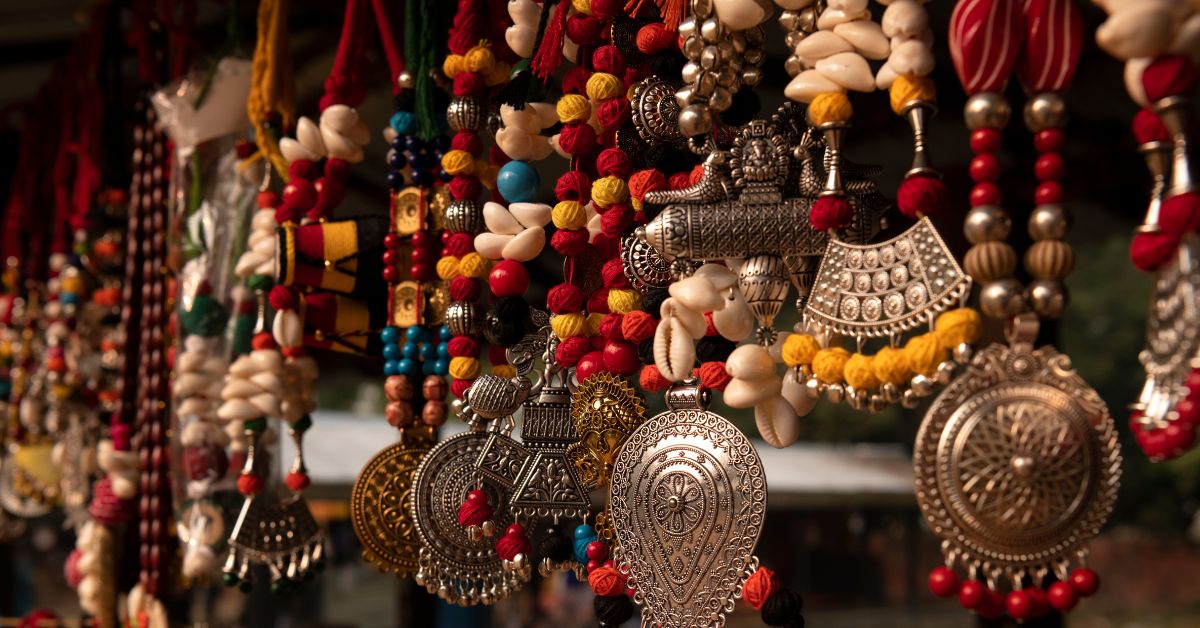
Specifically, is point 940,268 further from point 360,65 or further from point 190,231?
point 190,231

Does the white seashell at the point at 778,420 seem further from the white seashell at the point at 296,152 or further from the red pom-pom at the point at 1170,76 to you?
the white seashell at the point at 296,152

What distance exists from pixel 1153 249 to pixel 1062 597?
22 centimetres

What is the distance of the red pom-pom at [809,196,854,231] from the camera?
77cm

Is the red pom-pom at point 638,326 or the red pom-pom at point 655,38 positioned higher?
the red pom-pom at point 655,38

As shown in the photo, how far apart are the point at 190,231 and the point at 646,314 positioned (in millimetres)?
832

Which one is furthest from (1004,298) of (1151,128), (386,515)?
(386,515)

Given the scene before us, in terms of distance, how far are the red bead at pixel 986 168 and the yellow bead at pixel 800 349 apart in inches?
6.2

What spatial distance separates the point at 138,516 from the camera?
5.58ft

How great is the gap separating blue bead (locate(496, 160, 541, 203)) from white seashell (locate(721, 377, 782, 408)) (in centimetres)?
30

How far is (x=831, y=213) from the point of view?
771 millimetres

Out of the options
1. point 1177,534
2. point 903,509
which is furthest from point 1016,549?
point 1177,534

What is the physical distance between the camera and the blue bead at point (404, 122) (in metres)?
1.18

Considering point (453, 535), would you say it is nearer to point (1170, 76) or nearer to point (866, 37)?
point (866, 37)

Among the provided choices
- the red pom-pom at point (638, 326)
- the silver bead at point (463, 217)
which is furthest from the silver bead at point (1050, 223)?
the silver bead at point (463, 217)
